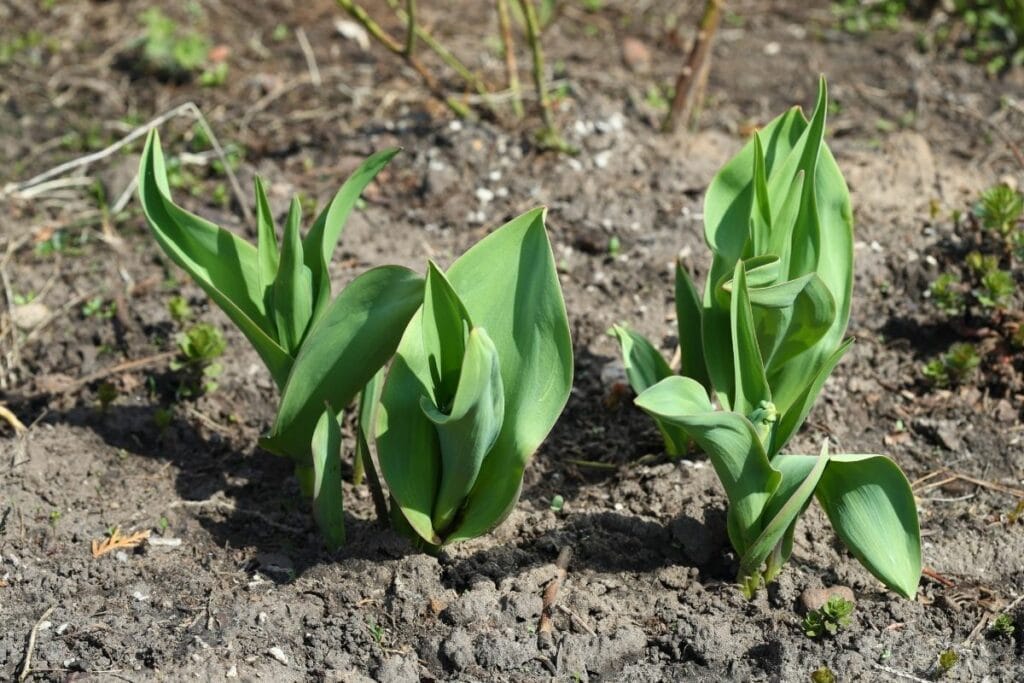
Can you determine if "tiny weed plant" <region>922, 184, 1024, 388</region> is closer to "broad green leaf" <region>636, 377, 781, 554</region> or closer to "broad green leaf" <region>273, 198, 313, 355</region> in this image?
"broad green leaf" <region>636, 377, 781, 554</region>

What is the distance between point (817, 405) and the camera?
3.04 meters

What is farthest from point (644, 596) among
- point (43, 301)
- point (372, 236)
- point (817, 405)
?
point (43, 301)

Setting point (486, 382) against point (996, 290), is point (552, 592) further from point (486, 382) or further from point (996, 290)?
point (996, 290)

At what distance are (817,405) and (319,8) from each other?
3171 millimetres

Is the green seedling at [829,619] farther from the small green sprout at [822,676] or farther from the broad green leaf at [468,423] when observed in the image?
the broad green leaf at [468,423]

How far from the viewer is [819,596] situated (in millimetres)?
2438

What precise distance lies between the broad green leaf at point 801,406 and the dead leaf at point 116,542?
4.56 feet

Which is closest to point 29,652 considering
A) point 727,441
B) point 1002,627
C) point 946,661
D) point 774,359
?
point 727,441

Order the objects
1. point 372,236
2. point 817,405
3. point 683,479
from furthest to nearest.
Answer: point 372,236 < point 817,405 < point 683,479

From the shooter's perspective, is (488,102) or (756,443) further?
(488,102)

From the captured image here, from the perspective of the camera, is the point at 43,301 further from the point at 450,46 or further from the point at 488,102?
the point at 450,46

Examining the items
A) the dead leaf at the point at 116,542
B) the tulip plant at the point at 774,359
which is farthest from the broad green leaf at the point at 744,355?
the dead leaf at the point at 116,542

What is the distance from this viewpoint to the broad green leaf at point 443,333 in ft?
6.73

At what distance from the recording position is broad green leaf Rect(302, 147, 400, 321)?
235 cm
